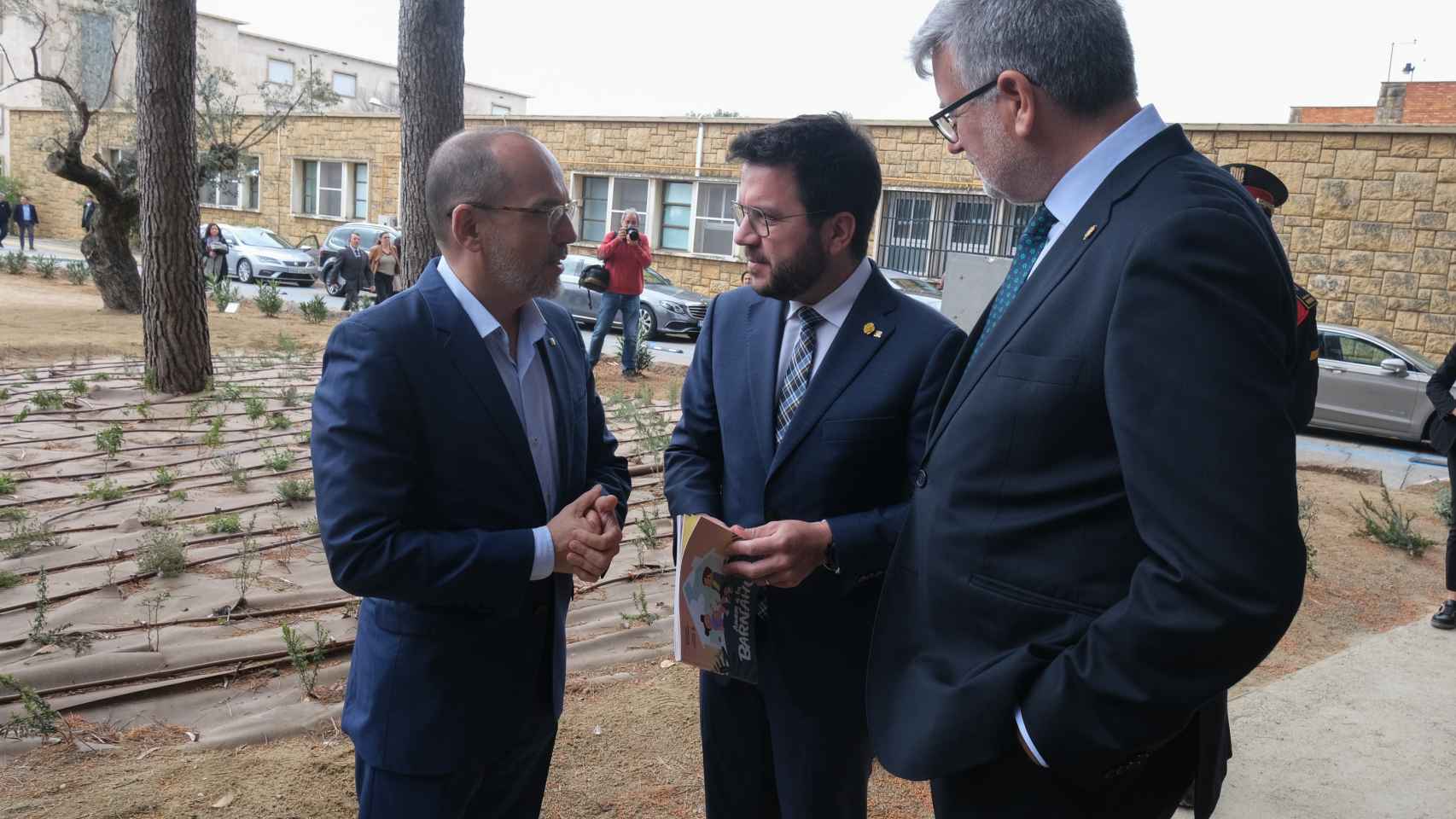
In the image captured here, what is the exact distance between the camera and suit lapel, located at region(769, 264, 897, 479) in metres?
2.28

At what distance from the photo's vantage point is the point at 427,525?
6.79 ft

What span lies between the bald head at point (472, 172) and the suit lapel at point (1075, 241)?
1149 millimetres

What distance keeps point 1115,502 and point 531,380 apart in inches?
52.6

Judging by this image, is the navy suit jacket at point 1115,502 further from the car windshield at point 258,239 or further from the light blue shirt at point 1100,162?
the car windshield at point 258,239

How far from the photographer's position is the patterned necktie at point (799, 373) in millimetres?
2375

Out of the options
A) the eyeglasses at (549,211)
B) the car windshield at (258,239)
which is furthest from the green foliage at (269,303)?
the eyeglasses at (549,211)

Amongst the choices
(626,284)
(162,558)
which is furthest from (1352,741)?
(626,284)

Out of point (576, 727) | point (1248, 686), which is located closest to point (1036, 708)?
point (576, 727)

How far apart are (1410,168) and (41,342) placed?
66.1ft

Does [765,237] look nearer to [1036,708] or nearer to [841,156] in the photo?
[841,156]

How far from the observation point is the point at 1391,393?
13.4 meters

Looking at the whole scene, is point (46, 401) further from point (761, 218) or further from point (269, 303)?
point (269, 303)

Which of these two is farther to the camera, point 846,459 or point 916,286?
point 916,286

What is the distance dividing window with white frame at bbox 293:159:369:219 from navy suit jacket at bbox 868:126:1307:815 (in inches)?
1281
